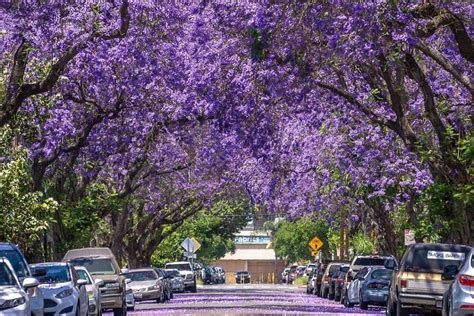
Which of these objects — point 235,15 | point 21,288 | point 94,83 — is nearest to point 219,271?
point 94,83

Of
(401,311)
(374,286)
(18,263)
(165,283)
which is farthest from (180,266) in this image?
(18,263)

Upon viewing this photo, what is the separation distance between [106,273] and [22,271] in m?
13.0

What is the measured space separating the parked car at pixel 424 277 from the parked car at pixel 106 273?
27.4ft

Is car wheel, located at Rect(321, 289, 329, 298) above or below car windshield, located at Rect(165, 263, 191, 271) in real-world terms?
below

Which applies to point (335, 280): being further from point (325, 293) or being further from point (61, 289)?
point (61, 289)

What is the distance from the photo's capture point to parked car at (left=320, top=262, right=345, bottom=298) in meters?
54.3

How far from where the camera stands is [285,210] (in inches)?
2167

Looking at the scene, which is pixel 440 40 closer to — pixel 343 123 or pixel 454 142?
pixel 454 142

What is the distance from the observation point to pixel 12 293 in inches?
680

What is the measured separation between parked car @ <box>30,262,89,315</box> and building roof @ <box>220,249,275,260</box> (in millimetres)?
135188

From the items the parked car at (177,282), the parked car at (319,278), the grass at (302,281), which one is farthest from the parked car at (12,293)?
the grass at (302,281)

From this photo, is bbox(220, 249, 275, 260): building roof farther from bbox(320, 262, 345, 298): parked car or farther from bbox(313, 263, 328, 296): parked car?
bbox(320, 262, 345, 298): parked car

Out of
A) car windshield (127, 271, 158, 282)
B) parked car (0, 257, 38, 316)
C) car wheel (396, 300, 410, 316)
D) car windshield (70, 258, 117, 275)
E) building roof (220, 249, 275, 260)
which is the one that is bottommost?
car wheel (396, 300, 410, 316)

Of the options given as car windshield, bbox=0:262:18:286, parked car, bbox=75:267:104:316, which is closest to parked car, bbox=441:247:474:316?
car windshield, bbox=0:262:18:286
